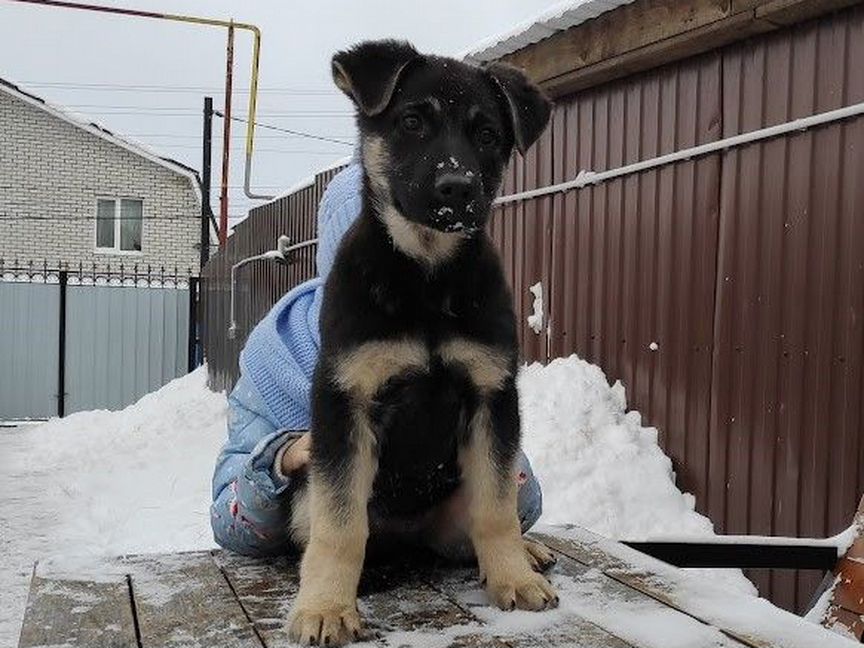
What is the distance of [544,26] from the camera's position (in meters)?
5.52

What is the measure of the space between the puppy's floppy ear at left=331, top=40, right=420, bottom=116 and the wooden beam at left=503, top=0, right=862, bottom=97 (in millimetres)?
2482

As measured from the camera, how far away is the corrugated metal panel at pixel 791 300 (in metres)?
4.09

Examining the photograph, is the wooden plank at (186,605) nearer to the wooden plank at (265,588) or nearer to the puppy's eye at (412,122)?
the wooden plank at (265,588)

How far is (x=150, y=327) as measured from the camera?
1564 cm

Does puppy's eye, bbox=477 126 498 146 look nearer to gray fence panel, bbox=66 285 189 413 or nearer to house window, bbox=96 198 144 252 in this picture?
gray fence panel, bbox=66 285 189 413

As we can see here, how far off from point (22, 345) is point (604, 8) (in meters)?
12.4

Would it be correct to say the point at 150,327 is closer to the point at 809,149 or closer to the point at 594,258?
the point at 594,258

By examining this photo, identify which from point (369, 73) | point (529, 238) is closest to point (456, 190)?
point (369, 73)

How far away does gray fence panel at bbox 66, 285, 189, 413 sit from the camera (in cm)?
1505

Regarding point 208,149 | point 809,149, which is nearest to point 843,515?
point 809,149

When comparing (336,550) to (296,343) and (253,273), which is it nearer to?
(296,343)

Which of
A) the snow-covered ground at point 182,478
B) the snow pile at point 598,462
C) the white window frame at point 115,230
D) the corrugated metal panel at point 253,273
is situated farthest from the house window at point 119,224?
the snow pile at point 598,462

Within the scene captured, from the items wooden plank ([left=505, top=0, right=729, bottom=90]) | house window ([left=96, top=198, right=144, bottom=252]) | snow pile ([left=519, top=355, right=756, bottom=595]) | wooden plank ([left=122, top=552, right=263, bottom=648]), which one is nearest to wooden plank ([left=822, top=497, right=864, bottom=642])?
snow pile ([left=519, top=355, right=756, bottom=595])

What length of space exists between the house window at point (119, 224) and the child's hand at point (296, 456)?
2156cm
